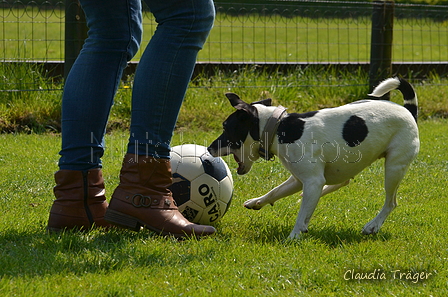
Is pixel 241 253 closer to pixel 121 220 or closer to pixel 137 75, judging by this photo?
pixel 121 220

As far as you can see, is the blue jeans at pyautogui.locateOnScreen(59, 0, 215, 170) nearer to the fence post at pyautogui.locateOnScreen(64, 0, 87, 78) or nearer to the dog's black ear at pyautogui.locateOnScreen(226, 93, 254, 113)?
the dog's black ear at pyautogui.locateOnScreen(226, 93, 254, 113)

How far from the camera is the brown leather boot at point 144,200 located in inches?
115

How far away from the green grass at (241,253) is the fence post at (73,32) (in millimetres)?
2628

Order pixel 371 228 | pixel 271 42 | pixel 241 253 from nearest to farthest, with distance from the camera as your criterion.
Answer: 1. pixel 241 253
2. pixel 371 228
3. pixel 271 42

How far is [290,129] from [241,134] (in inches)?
11.4

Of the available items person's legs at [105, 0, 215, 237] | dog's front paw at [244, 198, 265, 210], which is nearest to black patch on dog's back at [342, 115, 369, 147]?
dog's front paw at [244, 198, 265, 210]

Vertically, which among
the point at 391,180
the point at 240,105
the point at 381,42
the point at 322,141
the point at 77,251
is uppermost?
the point at 381,42

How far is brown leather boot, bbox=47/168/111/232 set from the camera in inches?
116

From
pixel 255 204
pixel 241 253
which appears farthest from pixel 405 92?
pixel 241 253

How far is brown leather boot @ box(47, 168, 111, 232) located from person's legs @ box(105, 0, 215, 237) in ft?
0.47

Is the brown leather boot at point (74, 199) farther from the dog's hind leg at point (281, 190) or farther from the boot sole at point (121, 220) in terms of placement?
the dog's hind leg at point (281, 190)

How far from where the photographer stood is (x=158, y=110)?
2.88m

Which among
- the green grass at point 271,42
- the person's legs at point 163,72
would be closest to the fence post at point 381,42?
the green grass at point 271,42

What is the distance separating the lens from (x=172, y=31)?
2900mm
